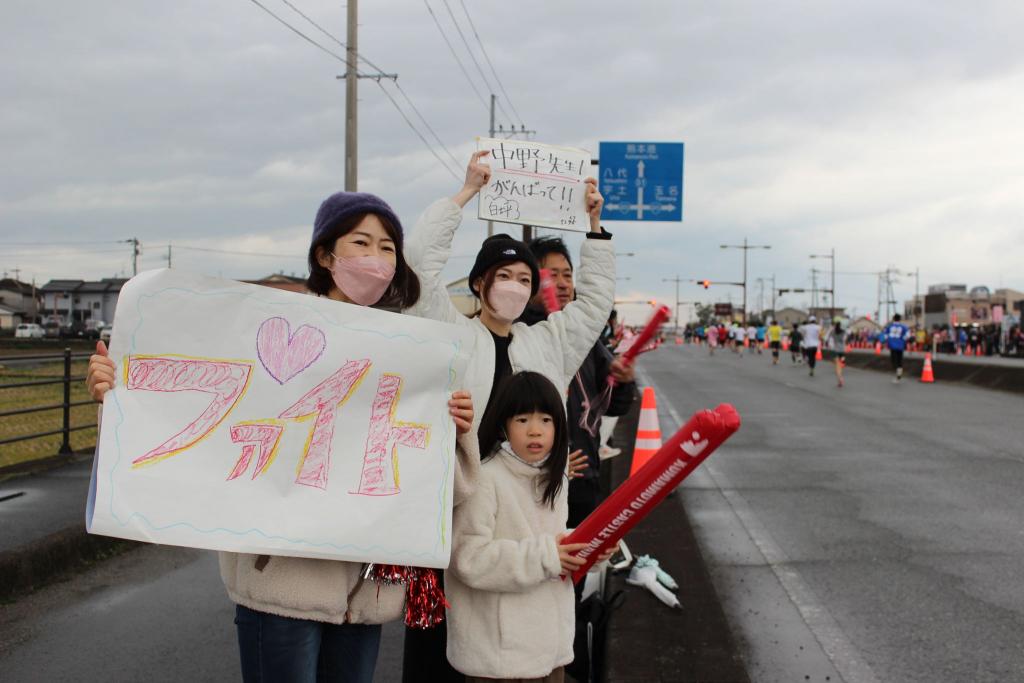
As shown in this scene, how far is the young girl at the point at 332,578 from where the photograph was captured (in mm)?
2293

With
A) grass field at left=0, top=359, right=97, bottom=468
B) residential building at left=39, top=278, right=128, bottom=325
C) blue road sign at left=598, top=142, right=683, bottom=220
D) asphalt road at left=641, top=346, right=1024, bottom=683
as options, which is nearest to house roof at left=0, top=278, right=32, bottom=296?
residential building at left=39, top=278, right=128, bottom=325

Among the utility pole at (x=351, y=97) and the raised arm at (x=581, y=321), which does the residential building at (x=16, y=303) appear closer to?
the utility pole at (x=351, y=97)

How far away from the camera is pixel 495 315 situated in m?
3.16

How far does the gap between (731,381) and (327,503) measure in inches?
974

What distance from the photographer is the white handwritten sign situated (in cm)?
372

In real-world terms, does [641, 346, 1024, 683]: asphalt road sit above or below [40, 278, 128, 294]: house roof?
below

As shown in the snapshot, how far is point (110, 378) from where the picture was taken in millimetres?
2262

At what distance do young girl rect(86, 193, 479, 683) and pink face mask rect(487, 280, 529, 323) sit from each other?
0.40 m

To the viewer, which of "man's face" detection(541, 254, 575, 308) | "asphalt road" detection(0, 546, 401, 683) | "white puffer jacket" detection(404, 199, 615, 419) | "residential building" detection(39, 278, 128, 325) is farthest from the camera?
"residential building" detection(39, 278, 128, 325)

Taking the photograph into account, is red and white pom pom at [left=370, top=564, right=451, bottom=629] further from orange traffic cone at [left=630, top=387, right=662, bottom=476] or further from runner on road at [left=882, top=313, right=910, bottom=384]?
runner on road at [left=882, top=313, right=910, bottom=384]

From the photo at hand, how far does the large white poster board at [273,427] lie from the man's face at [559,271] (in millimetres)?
1785

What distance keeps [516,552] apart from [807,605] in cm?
352

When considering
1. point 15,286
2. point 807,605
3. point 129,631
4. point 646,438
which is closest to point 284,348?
point 129,631

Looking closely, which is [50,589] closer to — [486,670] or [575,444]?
[575,444]
